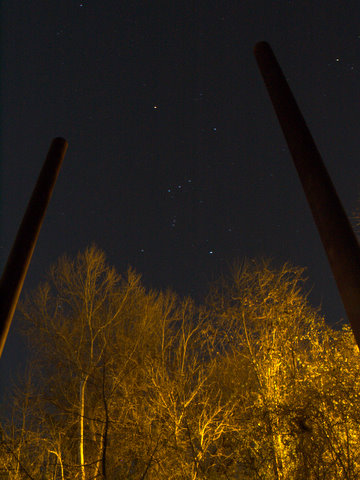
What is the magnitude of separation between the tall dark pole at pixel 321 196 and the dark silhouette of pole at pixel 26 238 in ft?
6.24

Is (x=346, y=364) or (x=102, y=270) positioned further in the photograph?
(x=102, y=270)

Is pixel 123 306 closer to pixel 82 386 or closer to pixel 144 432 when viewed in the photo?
pixel 82 386

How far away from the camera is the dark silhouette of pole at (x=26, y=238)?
2250 mm

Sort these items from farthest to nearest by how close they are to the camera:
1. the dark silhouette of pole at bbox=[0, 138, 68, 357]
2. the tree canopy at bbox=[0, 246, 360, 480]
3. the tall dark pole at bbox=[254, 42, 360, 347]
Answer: the tree canopy at bbox=[0, 246, 360, 480]
the dark silhouette of pole at bbox=[0, 138, 68, 357]
the tall dark pole at bbox=[254, 42, 360, 347]

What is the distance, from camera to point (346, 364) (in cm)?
756

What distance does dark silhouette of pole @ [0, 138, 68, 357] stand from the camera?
7.38 feet

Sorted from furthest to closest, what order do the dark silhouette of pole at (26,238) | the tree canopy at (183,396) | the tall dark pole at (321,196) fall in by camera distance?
the tree canopy at (183,396), the dark silhouette of pole at (26,238), the tall dark pole at (321,196)

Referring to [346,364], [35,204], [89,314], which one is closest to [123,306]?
[89,314]

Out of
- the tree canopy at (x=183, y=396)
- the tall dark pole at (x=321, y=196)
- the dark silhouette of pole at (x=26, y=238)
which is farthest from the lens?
the tree canopy at (x=183, y=396)

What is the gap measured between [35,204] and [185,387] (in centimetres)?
834

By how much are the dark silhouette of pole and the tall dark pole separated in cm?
190

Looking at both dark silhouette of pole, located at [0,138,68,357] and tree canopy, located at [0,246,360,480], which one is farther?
tree canopy, located at [0,246,360,480]

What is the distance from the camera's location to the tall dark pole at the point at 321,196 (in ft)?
5.97

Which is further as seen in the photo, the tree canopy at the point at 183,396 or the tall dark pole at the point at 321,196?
the tree canopy at the point at 183,396
